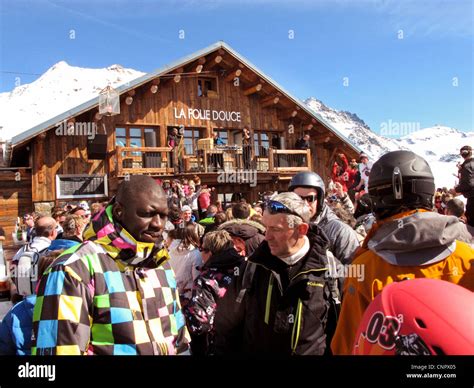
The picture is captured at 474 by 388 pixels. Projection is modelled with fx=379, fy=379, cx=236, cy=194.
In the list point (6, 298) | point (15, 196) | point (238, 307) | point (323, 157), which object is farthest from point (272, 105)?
point (238, 307)

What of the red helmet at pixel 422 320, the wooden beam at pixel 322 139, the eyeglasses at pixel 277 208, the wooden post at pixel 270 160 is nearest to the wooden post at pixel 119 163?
the wooden post at pixel 270 160

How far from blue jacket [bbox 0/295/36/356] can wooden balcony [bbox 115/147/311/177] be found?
12280 millimetres

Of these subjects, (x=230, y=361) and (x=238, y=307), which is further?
(x=238, y=307)

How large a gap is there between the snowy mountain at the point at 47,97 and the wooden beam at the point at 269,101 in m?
5.69

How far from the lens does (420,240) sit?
1.44 metres

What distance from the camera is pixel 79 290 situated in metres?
1.50

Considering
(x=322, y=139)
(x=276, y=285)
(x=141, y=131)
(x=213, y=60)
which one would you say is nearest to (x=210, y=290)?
(x=276, y=285)

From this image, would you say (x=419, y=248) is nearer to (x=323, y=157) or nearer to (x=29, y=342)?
(x=29, y=342)

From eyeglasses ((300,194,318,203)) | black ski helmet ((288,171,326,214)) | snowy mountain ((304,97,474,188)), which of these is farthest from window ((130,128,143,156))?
eyeglasses ((300,194,318,203))

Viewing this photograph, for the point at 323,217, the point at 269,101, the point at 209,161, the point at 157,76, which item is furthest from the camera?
the point at 269,101

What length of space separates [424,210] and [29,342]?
2093 millimetres

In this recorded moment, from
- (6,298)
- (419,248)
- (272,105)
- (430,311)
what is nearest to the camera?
(430,311)

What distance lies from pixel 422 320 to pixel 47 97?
38856mm

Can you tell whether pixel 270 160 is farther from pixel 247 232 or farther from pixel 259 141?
pixel 247 232
